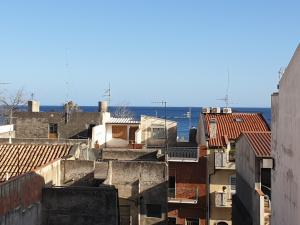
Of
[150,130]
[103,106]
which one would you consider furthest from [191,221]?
[103,106]

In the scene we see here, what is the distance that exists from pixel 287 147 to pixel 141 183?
14.3 metres

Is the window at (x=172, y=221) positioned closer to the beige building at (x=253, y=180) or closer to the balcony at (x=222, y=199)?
the balcony at (x=222, y=199)

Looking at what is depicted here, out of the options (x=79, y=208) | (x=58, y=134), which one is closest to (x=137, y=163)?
(x=79, y=208)

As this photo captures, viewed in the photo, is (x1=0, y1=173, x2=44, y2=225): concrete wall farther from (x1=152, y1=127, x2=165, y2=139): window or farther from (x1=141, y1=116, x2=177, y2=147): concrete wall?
(x1=152, y1=127, x2=165, y2=139): window

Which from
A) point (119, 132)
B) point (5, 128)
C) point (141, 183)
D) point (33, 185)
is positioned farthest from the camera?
point (119, 132)

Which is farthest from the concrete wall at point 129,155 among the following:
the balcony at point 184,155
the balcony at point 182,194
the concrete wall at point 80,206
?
the concrete wall at point 80,206

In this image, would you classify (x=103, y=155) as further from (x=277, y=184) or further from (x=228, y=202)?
(x=277, y=184)

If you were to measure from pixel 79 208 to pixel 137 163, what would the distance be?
691 centimetres

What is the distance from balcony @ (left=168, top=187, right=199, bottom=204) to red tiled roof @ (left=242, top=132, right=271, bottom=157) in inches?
447

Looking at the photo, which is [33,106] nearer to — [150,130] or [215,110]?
[150,130]

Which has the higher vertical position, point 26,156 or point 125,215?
point 26,156

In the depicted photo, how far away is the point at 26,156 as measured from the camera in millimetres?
30078

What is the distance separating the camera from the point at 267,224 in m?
22.9

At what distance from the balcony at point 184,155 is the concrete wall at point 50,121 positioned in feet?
38.2
